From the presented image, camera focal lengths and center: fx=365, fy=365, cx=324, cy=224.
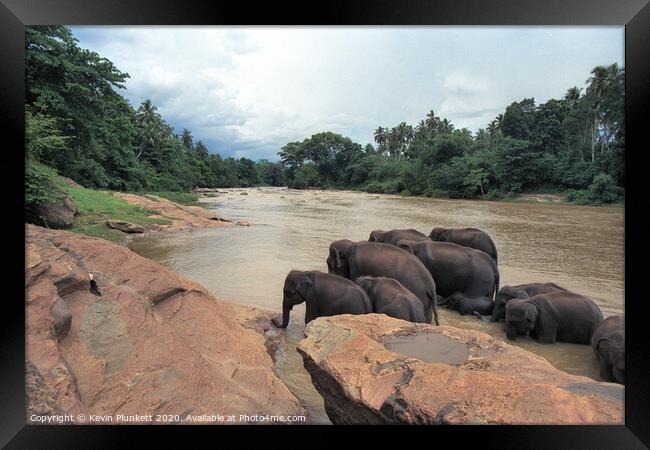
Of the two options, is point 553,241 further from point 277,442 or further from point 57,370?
point 57,370

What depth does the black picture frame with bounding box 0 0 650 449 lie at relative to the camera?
227cm

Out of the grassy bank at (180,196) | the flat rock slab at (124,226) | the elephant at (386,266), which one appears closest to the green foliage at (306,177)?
the elephant at (386,266)

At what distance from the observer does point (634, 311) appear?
2.44 m

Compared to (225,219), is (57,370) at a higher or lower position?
lower

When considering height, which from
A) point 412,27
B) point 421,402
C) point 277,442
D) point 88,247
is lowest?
point 277,442

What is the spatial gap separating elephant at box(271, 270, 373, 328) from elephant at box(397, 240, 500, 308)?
6.78ft

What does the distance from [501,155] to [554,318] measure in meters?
1.97

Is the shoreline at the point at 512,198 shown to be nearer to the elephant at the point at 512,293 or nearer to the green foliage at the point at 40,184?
the elephant at the point at 512,293

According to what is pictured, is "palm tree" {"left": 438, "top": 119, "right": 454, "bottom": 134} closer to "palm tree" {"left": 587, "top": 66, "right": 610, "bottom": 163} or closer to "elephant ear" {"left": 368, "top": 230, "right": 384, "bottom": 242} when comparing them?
"palm tree" {"left": 587, "top": 66, "right": 610, "bottom": 163}

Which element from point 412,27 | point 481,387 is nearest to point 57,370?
point 481,387

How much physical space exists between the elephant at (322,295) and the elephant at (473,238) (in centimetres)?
338

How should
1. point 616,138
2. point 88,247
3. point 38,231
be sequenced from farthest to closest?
1. point 88,247
2. point 38,231
3. point 616,138

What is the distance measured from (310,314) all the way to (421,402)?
212 centimetres

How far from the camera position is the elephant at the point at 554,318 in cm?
384
